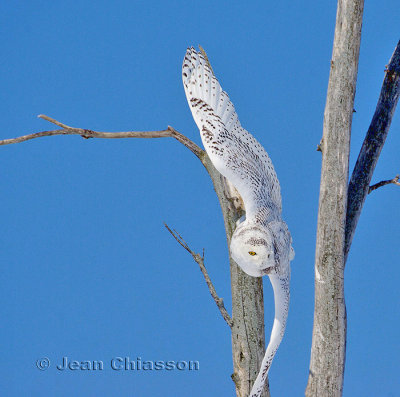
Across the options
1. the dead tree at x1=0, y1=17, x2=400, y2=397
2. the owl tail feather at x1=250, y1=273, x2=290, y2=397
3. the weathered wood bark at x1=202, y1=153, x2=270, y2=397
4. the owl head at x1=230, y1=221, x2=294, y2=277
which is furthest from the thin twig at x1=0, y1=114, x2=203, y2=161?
the owl tail feather at x1=250, y1=273, x2=290, y2=397

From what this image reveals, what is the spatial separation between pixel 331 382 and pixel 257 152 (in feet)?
2.17

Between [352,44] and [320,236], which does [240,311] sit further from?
[352,44]

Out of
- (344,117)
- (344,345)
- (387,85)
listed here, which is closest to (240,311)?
(344,345)

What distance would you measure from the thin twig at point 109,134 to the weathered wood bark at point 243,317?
152 millimetres

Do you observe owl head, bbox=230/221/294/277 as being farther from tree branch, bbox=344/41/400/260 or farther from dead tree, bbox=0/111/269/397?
tree branch, bbox=344/41/400/260

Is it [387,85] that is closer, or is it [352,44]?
[352,44]

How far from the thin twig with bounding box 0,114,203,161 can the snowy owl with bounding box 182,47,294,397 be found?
0.13 metres

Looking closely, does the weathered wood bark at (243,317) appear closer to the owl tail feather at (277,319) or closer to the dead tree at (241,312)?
the dead tree at (241,312)

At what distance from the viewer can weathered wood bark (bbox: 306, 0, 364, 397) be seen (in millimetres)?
1853

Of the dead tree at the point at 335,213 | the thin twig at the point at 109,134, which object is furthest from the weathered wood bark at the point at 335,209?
the thin twig at the point at 109,134

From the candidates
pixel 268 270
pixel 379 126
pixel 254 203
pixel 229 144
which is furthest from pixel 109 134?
pixel 379 126

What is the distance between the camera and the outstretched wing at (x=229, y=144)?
1867 mm

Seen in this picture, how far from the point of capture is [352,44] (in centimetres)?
185

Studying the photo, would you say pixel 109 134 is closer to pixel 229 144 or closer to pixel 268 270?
pixel 229 144
